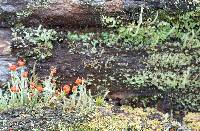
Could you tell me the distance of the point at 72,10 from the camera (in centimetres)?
688

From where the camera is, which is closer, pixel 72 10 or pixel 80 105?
pixel 80 105

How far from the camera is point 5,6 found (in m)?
6.80

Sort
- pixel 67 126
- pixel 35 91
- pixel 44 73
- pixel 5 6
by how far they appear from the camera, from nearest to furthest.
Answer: pixel 67 126
pixel 35 91
pixel 44 73
pixel 5 6

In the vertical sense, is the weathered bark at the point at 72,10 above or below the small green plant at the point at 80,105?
above

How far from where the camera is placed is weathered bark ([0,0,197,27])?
6.83 meters

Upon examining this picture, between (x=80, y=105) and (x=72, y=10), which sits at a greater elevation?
(x=72, y=10)

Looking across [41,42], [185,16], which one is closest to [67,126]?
[41,42]

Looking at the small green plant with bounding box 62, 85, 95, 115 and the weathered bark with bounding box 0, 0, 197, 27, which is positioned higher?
the weathered bark with bounding box 0, 0, 197, 27

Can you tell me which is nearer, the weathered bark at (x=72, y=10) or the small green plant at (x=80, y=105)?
the small green plant at (x=80, y=105)

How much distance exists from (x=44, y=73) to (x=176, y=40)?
223 cm

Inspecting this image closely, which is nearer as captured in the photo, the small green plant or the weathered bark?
the small green plant

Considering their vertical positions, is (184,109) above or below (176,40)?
below

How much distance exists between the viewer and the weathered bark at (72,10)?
6.83 metres

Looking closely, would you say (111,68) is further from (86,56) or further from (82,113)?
(82,113)
